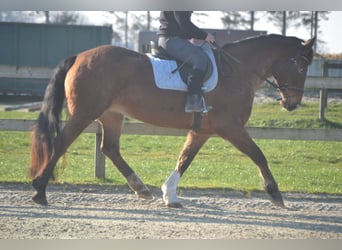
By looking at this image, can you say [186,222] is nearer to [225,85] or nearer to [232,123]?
→ [232,123]

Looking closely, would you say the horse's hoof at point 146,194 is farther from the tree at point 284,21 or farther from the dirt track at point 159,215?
the tree at point 284,21

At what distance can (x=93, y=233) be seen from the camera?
487cm

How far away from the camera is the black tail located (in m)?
5.84

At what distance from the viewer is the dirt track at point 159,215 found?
493 cm

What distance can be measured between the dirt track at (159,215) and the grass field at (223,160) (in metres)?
0.36

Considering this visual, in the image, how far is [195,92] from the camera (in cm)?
579

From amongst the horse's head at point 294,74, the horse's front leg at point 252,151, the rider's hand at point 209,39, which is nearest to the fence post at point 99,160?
the horse's front leg at point 252,151

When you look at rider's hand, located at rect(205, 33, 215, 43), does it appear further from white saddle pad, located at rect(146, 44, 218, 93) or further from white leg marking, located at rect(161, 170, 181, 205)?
white leg marking, located at rect(161, 170, 181, 205)

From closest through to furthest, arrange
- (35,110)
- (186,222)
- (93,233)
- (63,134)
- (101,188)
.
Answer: (93,233), (186,222), (63,134), (101,188), (35,110)

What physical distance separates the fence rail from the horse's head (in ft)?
2.55

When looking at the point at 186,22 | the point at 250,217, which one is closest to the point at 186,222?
the point at 250,217

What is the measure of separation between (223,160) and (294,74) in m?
2.59

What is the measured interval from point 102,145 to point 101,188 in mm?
652

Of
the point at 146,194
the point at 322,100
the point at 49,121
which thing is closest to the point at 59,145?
the point at 49,121
